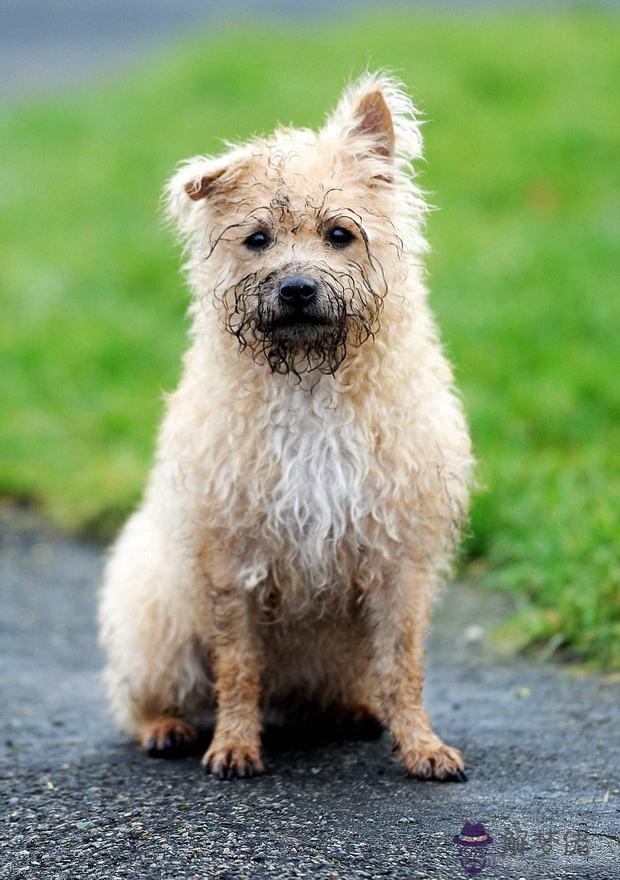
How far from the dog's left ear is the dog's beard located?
0.45 m

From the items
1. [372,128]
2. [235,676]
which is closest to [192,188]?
[372,128]

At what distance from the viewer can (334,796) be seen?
3992 mm

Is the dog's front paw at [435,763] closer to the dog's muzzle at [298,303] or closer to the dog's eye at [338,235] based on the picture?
the dog's muzzle at [298,303]

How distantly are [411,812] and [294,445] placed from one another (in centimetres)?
117

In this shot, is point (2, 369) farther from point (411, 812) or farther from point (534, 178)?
point (411, 812)

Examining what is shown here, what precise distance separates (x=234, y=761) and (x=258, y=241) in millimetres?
1638

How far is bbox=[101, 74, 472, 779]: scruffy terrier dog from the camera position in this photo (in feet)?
13.5

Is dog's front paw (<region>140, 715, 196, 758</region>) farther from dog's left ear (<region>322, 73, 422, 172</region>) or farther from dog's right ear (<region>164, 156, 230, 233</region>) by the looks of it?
dog's left ear (<region>322, 73, 422, 172</region>)

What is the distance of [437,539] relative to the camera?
4.38m

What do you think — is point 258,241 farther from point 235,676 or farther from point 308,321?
point 235,676

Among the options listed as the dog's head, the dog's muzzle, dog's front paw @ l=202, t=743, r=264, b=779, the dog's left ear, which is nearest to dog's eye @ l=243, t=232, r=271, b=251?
the dog's head

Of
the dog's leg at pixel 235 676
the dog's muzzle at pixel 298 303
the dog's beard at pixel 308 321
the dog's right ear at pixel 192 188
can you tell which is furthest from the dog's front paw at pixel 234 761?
the dog's right ear at pixel 192 188

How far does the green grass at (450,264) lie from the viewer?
6934mm

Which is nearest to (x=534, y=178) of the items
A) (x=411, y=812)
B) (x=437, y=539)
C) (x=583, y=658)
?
(x=583, y=658)
